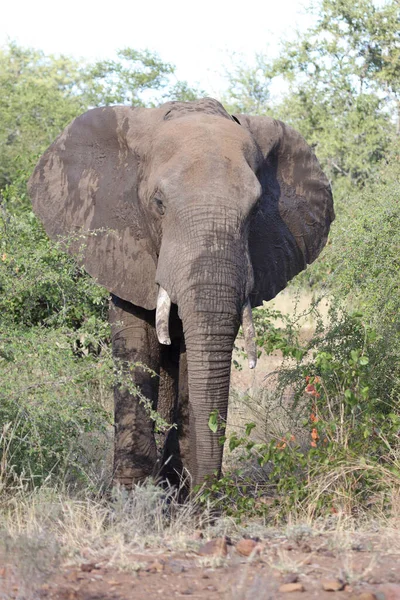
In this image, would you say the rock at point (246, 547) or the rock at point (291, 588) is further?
the rock at point (246, 547)

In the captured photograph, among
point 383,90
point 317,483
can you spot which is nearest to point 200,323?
point 317,483

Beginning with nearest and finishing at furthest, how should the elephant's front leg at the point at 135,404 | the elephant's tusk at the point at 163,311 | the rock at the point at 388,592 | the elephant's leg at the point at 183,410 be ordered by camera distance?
the rock at the point at 388,592 < the elephant's tusk at the point at 163,311 < the elephant's front leg at the point at 135,404 < the elephant's leg at the point at 183,410

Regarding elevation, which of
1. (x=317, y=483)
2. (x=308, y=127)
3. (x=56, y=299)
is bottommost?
(x=317, y=483)

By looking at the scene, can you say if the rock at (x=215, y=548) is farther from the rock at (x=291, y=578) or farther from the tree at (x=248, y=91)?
the tree at (x=248, y=91)

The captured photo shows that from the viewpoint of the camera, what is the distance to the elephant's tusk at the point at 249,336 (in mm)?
5477

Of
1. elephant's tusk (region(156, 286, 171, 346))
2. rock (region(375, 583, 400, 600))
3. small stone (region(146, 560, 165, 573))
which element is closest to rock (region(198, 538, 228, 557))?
small stone (region(146, 560, 165, 573))

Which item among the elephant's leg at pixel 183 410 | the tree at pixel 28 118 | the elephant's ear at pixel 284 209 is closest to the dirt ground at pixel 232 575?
the elephant's leg at pixel 183 410

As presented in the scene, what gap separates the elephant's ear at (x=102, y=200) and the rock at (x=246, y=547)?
2030mm

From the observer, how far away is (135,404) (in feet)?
20.2

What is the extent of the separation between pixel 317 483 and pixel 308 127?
15.6 m

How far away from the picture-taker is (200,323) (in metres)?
5.41

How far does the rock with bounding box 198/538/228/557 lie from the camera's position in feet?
13.8

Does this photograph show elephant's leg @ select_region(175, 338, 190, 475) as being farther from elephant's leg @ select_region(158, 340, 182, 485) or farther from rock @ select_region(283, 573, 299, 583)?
rock @ select_region(283, 573, 299, 583)

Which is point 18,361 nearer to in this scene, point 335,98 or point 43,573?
point 43,573
